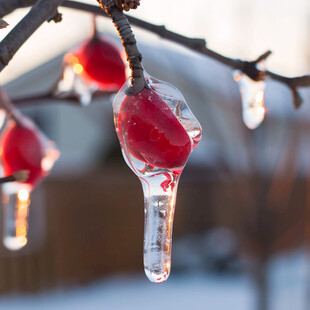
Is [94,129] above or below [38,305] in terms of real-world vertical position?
above

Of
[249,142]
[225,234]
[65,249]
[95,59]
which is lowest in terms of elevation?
[225,234]

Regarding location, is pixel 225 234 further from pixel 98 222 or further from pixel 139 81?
pixel 139 81

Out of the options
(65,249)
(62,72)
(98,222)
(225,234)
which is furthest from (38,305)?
(62,72)

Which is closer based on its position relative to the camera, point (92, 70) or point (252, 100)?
point (252, 100)

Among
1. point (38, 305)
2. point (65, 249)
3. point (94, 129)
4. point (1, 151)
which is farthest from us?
point (94, 129)

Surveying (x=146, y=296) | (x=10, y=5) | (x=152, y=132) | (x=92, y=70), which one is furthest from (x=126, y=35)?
(x=146, y=296)

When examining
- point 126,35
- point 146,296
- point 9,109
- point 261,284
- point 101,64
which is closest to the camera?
point 126,35

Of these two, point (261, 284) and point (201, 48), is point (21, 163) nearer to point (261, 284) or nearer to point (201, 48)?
point (201, 48)

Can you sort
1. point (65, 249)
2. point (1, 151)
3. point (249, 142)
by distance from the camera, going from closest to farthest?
point (1, 151), point (249, 142), point (65, 249)

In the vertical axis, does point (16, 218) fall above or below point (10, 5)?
below
